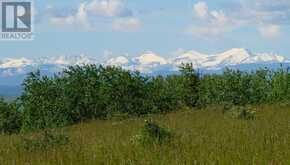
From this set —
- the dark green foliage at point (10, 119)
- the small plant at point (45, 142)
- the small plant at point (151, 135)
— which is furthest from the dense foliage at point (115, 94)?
the small plant at point (151, 135)

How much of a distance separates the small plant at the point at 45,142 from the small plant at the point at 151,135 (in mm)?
1909

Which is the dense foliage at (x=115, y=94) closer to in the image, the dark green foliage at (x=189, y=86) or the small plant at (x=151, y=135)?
the dark green foliage at (x=189, y=86)

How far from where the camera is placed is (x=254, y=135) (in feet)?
34.6

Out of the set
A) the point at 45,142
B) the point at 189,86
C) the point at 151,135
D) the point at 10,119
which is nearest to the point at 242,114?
the point at 151,135

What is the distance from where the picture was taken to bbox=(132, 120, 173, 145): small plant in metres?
10.2

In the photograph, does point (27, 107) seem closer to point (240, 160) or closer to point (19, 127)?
point (19, 127)

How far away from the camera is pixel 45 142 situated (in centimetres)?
1138

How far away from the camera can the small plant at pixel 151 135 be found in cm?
1018

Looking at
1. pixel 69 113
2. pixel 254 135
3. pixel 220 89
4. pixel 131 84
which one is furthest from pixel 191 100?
pixel 254 135

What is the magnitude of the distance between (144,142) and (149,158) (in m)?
2.27

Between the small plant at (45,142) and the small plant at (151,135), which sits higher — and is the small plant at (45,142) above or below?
below

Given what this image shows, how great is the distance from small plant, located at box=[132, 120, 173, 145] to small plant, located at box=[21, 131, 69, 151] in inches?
75.2

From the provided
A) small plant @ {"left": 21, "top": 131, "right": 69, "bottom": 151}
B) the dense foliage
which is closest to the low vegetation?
the dense foliage

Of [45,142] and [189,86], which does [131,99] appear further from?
[45,142]
